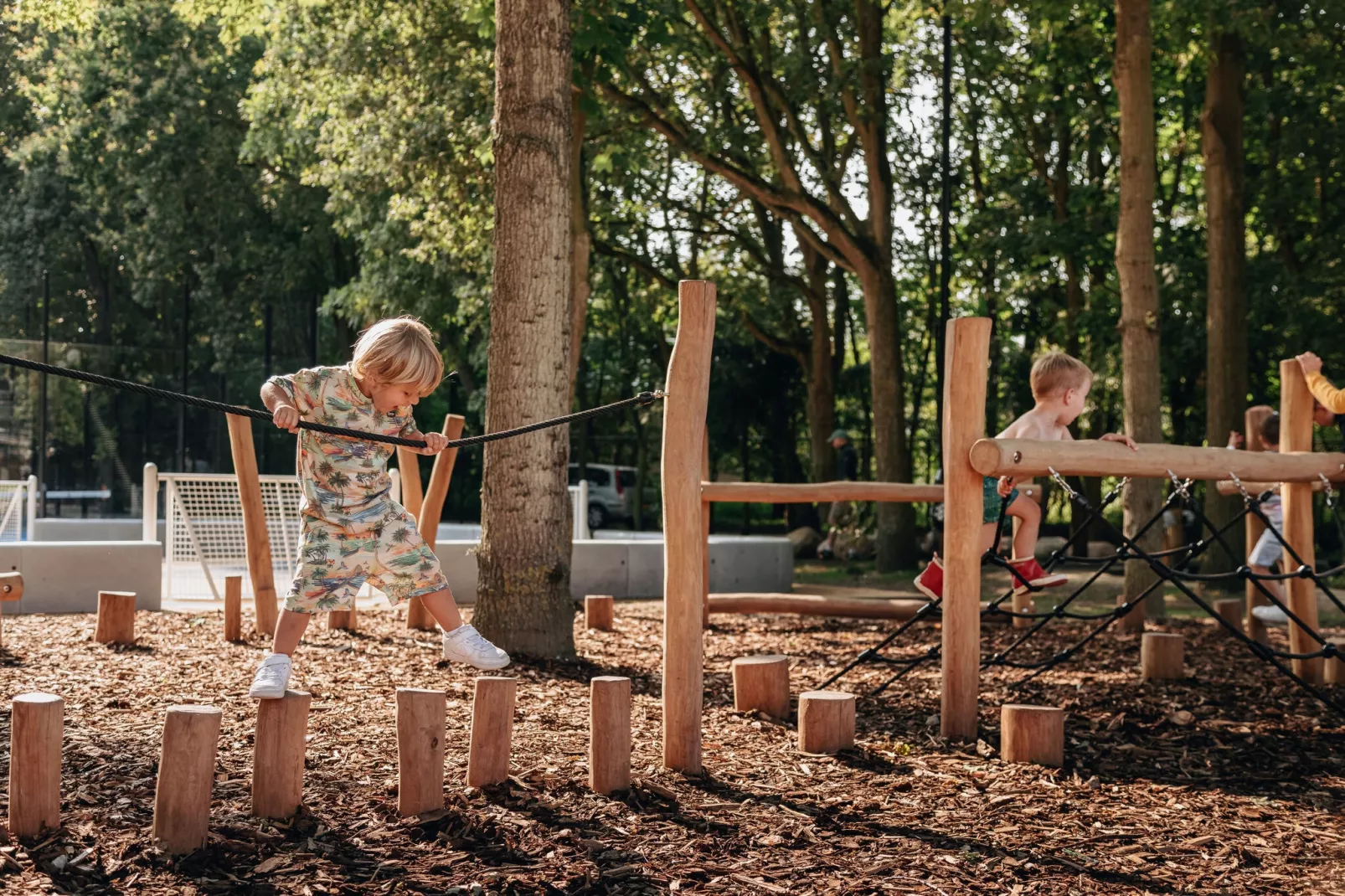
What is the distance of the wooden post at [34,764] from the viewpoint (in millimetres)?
3619

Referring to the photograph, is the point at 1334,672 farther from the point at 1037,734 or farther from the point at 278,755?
the point at 278,755

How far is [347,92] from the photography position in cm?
1680

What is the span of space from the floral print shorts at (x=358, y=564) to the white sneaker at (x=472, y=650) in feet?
0.64

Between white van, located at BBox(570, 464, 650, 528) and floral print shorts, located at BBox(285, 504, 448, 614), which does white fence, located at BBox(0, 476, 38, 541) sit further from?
white van, located at BBox(570, 464, 650, 528)

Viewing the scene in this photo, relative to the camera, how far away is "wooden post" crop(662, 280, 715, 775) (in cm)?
476

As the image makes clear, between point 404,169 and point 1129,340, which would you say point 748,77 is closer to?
point 404,169

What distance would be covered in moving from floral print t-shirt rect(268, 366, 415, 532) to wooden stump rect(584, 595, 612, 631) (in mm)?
4426

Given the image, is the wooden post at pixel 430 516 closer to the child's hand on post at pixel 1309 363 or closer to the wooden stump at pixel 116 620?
the wooden stump at pixel 116 620

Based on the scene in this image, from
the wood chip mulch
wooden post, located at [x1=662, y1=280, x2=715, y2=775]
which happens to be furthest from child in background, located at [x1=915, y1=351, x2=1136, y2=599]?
wooden post, located at [x1=662, y1=280, x2=715, y2=775]

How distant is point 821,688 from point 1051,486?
20.6 m

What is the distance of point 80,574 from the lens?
998 centimetres

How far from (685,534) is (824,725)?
1079 mm

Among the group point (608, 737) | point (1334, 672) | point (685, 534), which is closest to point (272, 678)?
point (608, 737)

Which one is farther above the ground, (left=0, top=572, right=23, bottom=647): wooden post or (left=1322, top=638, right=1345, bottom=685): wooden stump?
(left=0, top=572, right=23, bottom=647): wooden post
